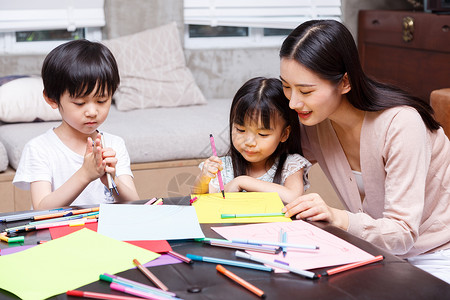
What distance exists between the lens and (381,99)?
1465 mm

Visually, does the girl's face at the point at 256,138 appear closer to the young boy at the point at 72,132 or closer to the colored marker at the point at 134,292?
the young boy at the point at 72,132

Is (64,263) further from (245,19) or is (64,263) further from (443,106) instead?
(245,19)

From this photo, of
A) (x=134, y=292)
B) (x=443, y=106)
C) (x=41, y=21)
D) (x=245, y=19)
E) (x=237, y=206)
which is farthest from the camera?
(x=245, y=19)

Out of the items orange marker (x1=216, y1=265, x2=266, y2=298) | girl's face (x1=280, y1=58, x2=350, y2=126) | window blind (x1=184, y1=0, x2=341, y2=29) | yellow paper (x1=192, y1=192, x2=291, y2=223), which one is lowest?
yellow paper (x1=192, y1=192, x2=291, y2=223)

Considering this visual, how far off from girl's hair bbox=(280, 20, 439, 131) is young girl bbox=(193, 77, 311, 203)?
7.4 inches

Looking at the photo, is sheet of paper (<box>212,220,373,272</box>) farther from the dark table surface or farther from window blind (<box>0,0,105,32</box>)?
window blind (<box>0,0,105,32</box>)

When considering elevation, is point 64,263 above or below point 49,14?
below

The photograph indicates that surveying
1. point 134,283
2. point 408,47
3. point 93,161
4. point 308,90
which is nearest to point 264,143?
point 308,90

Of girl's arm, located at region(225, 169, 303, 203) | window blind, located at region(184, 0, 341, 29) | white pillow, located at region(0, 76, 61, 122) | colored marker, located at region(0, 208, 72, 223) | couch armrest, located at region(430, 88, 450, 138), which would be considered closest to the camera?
colored marker, located at region(0, 208, 72, 223)

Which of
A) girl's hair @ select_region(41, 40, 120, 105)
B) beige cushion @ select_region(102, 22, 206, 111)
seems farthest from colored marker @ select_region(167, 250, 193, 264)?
beige cushion @ select_region(102, 22, 206, 111)

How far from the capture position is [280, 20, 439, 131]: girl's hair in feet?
4.59

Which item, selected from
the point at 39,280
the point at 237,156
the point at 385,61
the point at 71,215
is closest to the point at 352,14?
the point at 385,61

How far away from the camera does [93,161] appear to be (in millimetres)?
1385

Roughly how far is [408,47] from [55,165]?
99.3 inches
